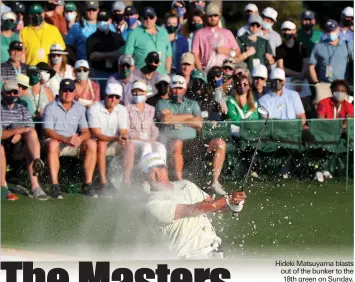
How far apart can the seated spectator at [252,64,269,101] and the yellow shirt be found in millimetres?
2292

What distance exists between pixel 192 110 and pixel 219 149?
0.76m

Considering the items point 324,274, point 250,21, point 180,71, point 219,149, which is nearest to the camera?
point 324,274

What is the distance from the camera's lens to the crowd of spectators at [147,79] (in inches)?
502

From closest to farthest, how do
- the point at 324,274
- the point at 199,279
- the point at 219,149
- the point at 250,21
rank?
the point at 199,279 < the point at 324,274 < the point at 219,149 < the point at 250,21

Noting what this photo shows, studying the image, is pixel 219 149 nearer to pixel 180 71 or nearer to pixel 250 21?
pixel 180 71

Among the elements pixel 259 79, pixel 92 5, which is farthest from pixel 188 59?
pixel 92 5

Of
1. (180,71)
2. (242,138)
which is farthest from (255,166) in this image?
(180,71)

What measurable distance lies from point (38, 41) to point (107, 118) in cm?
194

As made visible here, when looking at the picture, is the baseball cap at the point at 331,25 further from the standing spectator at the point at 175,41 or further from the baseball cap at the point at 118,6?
the baseball cap at the point at 118,6

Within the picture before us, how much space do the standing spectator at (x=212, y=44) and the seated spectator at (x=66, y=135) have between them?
6.55 feet

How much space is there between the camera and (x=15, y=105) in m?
13.3

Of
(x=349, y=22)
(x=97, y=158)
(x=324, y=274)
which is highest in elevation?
(x=349, y=22)

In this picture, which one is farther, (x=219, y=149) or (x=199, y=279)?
(x=219, y=149)

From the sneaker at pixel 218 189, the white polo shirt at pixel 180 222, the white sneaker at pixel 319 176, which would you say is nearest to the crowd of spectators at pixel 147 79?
the sneaker at pixel 218 189
